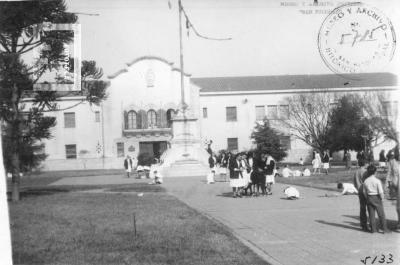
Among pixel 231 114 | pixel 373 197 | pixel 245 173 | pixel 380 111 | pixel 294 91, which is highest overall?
pixel 294 91

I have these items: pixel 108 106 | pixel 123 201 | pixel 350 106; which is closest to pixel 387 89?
pixel 350 106

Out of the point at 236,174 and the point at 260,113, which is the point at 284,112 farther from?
the point at 236,174

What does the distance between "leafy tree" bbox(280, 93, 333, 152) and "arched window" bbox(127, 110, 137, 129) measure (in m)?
15.7

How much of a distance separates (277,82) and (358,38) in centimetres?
4433

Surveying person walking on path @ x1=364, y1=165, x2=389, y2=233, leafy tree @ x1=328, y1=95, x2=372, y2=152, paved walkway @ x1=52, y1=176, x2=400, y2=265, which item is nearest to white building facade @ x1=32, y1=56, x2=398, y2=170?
leafy tree @ x1=328, y1=95, x2=372, y2=152

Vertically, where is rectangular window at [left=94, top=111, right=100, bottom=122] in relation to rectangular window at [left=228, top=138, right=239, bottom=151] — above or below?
above

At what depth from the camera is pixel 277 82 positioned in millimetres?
55938

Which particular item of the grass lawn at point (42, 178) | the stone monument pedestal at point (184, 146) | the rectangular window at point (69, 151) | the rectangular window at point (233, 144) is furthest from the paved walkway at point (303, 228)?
the rectangular window at point (233, 144)

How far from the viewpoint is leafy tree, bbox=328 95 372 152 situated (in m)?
43.1

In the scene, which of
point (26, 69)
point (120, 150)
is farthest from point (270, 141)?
point (26, 69)

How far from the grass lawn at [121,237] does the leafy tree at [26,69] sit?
3.41 metres

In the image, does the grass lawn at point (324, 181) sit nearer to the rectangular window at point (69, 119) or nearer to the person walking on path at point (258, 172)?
the person walking on path at point (258, 172)

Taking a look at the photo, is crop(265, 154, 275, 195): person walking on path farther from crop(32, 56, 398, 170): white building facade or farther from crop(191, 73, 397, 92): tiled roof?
crop(32, 56, 398, 170): white building facade

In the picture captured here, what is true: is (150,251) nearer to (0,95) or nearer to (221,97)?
(0,95)
